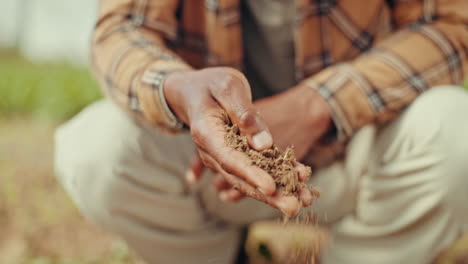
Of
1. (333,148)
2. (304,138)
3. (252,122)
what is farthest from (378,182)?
(252,122)

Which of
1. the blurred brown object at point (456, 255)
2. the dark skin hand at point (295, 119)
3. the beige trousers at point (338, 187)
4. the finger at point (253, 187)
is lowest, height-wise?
the blurred brown object at point (456, 255)

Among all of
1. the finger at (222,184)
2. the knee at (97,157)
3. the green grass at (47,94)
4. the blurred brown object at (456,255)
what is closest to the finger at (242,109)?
the finger at (222,184)

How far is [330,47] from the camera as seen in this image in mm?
1403

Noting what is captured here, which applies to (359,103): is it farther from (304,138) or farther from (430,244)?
(430,244)

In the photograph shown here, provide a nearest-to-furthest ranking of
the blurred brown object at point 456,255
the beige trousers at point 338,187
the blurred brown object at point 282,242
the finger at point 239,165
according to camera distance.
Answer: the finger at point 239,165 < the blurred brown object at point 282,242 < the beige trousers at point 338,187 < the blurred brown object at point 456,255

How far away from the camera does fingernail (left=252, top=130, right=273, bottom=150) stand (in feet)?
2.87

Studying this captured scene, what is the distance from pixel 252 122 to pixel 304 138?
14.1 inches

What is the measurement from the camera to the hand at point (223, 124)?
817 millimetres

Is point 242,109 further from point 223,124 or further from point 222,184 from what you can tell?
point 222,184

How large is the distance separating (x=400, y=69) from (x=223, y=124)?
24.3 inches

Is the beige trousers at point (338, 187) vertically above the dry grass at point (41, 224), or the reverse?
the beige trousers at point (338, 187)

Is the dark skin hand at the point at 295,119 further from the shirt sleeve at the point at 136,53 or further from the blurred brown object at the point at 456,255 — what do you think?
the blurred brown object at the point at 456,255

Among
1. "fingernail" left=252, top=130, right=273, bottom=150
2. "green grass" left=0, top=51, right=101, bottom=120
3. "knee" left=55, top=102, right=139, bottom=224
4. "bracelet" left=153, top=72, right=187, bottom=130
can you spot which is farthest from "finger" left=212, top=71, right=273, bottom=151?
"green grass" left=0, top=51, right=101, bottom=120

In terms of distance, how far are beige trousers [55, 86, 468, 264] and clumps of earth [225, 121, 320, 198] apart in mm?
462
